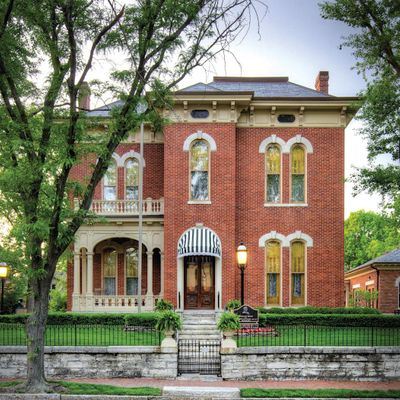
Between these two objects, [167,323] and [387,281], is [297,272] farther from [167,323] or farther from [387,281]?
[387,281]

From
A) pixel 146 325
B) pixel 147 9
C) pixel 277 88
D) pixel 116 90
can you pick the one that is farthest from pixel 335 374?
pixel 277 88

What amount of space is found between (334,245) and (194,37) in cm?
1566

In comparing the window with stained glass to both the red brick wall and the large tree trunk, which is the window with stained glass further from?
the large tree trunk

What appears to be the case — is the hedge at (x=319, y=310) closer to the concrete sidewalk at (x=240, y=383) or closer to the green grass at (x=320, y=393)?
the concrete sidewalk at (x=240, y=383)

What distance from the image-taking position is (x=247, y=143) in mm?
28750

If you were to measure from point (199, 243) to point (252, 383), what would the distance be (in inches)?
373

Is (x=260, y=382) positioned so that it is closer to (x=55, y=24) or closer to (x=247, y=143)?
(x=55, y=24)

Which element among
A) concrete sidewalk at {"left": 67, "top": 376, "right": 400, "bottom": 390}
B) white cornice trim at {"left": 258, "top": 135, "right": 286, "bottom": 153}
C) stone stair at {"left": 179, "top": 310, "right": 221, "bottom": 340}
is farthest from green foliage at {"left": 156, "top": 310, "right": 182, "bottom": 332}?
white cornice trim at {"left": 258, "top": 135, "right": 286, "bottom": 153}

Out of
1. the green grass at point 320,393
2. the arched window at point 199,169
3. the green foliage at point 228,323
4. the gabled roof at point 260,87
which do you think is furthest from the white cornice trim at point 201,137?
the green grass at point 320,393

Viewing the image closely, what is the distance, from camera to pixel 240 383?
18031mm

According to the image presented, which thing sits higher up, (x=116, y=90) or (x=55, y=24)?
(x=55, y=24)

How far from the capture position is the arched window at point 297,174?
1132 inches

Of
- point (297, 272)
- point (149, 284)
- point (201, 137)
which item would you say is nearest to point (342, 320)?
point (297, 272)

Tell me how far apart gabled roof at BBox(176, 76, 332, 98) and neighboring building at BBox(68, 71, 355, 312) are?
1.34 ft
